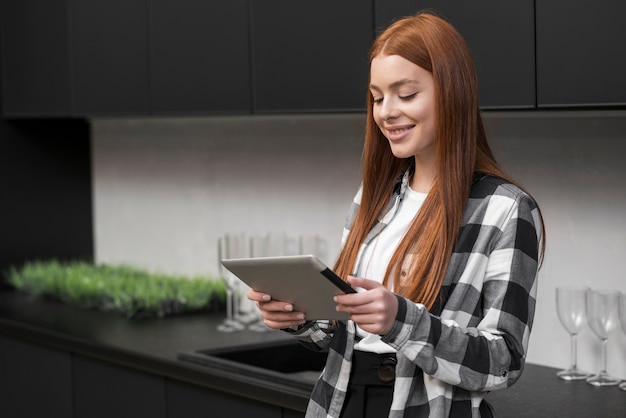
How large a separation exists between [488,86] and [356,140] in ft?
3.12

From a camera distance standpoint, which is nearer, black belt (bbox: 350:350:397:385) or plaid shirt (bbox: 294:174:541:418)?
plaid shirt (bbox: 294:174:541:418)

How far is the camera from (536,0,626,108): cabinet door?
2117mm

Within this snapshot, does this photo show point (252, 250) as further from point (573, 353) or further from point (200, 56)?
point (573, 353)

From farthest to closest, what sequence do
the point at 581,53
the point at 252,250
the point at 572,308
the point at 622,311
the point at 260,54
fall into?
the point at 252,250 < the point at 260,54 < the point at 572,308 < the point at 622,311 < the point at 581,53

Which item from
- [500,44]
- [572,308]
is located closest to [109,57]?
[500,44]

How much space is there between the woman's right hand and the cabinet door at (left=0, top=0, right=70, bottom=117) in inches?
88.7

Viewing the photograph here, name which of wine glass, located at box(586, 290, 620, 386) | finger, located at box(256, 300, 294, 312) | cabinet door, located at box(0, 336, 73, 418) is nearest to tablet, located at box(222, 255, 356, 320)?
finger, located at box(256, 300, 294, 312)

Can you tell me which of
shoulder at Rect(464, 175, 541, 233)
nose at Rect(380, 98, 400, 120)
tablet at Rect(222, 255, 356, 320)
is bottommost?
tablet at Rect(222, 255, 356, 320)

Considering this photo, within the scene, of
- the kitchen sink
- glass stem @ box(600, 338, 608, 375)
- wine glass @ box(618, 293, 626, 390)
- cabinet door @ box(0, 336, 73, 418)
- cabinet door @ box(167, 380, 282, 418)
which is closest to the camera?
wine glass @ box(618, 293, 626, 390)

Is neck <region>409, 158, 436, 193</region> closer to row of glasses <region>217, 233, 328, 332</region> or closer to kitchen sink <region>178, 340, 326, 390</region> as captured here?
kitchen sink <region>178, 340, 326, 390</region>

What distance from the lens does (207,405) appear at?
9.47 feet

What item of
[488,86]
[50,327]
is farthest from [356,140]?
[50,327]

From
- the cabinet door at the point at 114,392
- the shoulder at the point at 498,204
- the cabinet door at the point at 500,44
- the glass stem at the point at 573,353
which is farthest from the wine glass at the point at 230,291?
the shoulder at the point at 498,204

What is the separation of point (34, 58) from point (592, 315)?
8.21 feet
